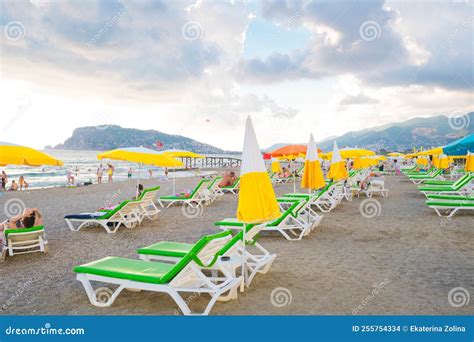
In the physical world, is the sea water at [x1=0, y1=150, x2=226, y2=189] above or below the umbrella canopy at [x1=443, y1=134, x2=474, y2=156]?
below

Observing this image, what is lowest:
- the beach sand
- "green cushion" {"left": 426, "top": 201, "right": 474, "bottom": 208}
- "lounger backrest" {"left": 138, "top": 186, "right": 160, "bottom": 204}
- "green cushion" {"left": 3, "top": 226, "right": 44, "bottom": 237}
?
the beach sand

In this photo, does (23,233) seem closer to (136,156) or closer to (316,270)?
(136,156)

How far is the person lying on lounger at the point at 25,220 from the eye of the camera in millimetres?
7062

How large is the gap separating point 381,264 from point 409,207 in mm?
7429

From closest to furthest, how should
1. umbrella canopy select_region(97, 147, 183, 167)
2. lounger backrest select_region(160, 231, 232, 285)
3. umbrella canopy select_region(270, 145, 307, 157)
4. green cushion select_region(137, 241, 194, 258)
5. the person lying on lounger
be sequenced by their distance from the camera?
lounger backrest select_region(160, 231, 232, 285), green cushion select_region(137, 241, 194, 258), the person lying on lounger, umbrella canopy select_region(97, 147, 183, 167), umbrella canopy select_region(270, 145, 307, 157)

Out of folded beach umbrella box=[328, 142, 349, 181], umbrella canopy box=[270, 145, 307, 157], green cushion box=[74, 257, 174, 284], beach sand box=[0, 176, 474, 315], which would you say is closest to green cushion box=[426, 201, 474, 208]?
beach sand box=[0, 176, 474, 315]

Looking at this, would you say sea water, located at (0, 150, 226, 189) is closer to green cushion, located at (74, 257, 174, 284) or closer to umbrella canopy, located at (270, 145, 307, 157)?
umbrella canopy, located at (270, 145, 307, 157)

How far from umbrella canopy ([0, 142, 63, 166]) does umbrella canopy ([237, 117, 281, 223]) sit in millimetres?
4537

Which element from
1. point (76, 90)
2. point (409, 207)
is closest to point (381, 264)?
point (409, 207)

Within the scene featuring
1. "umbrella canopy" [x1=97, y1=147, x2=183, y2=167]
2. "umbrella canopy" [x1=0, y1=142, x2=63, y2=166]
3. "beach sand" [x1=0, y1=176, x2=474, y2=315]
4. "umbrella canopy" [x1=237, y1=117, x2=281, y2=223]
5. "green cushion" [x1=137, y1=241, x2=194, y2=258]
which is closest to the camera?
"beach sand" [x1=0, y1=176, x2=474, y2=315]

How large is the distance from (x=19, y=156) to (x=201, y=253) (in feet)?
15.0

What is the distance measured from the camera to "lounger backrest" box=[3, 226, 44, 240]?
6.36 meters

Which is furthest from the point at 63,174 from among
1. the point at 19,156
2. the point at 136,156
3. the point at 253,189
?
the point at 253,189
